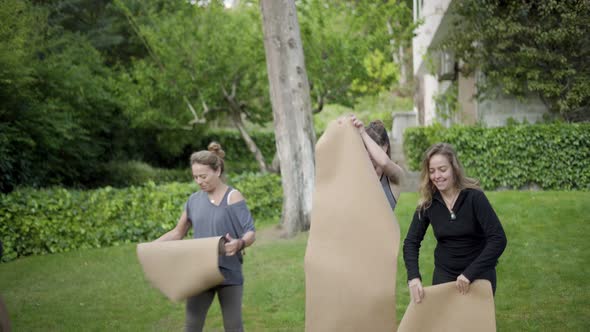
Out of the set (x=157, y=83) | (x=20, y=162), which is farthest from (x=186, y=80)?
(x=20, y=162)

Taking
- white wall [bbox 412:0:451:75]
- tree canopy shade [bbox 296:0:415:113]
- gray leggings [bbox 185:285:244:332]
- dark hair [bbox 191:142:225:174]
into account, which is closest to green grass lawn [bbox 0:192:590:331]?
gray leggings [bbox 185:285:244:332]

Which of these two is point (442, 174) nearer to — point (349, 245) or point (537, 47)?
point (349, 245)

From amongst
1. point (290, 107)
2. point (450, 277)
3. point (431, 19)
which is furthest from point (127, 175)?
point (450, 277)

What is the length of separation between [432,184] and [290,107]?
744cm

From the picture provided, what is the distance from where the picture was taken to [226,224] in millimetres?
4066

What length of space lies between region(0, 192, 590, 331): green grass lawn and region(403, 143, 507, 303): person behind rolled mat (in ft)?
8.65

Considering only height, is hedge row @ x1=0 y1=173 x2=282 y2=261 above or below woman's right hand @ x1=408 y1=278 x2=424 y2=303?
below

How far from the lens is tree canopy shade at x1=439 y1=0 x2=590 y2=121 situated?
13.3m

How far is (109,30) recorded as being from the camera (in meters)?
22.1

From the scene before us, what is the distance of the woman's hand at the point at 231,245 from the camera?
384 centimetres

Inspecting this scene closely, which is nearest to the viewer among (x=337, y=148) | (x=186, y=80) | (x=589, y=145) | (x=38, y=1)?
(x=337, y=148)

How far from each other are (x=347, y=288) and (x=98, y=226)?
29.7 feet

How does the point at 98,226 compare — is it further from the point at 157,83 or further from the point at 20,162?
the point at 157,83

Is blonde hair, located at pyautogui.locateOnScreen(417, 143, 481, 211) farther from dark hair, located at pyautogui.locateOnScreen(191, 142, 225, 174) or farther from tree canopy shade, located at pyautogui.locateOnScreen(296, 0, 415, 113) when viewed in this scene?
tree canopy shade, located at pyautogui.locateOnScreen(296, 0, 415, 113)
